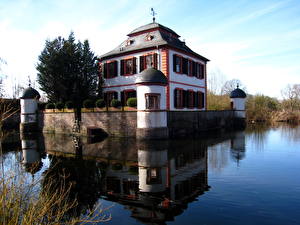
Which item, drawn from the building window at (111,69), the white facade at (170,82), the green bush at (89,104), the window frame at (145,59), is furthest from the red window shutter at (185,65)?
Answer: the green bush at (89,104)

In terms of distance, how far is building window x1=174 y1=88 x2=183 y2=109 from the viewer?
22.0m

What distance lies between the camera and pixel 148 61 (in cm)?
2214

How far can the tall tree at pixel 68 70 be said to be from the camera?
2412cm

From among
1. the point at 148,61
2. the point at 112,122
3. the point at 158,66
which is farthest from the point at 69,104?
the point at 158,66

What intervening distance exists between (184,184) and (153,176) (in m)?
1.27

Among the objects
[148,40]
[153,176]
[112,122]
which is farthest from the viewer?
[148,40]

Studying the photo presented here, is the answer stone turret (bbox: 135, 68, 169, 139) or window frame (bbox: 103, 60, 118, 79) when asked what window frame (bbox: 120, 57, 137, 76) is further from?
stone turret (bbox: 135, 68, 169, 139)

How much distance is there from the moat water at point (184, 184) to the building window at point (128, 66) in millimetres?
12600

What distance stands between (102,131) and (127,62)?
7.35 metres

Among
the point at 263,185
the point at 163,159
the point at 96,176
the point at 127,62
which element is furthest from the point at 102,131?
the point at 263,185

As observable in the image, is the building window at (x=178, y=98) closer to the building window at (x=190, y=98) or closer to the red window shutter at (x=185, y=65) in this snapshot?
the building window at (x=190, y=98)

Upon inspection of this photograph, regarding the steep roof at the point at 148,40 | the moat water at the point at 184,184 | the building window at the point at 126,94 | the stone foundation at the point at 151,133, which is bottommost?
the moat water at the point at 184,184

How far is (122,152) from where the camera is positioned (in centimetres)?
1277

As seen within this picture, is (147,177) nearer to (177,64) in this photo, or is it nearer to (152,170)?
(152,170)
